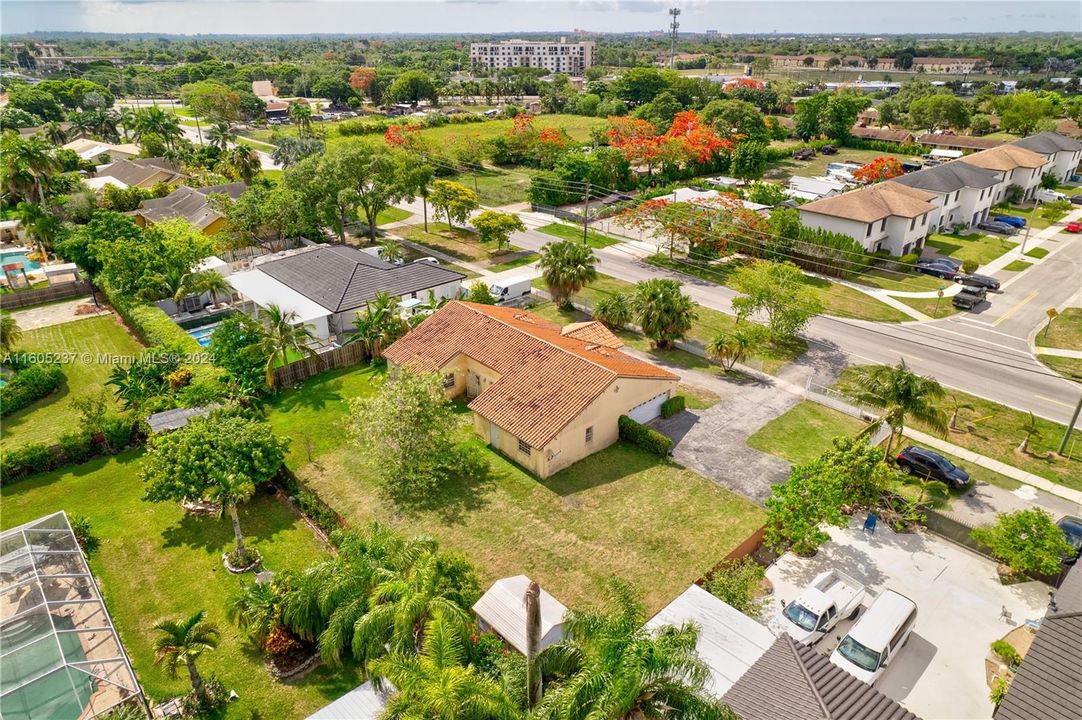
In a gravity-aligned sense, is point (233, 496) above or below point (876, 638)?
above

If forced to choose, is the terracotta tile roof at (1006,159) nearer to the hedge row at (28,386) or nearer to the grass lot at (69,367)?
the grass lot at (69,367)

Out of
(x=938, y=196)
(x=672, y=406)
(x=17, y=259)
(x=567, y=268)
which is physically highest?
(x=938, y=196)

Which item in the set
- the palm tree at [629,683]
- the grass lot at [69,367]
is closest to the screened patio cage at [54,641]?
the grass lot at [69,367]

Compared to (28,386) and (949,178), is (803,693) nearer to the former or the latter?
(28,386)

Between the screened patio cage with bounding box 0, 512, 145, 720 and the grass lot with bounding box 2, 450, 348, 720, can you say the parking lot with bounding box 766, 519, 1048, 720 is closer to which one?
the grass lot with bounding box 2, 450, 348, 720

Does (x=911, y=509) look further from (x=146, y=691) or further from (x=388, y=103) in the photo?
(x=388, y=103)

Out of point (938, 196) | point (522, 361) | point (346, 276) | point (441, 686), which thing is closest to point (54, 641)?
point (441, 686)

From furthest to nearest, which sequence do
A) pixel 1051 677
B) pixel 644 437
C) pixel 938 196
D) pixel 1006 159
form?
pixel 1006 159 → pixel 938 196 → pixel 644 437 → pixel 1051 677
